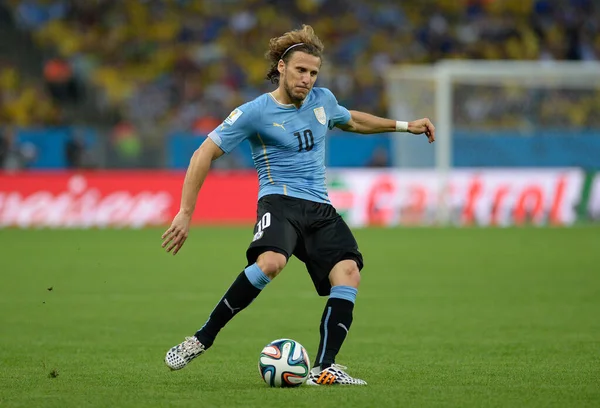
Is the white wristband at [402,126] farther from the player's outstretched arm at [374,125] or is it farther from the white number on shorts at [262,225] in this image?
the white number on shorts at [262,225]

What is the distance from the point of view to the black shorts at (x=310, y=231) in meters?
6.78

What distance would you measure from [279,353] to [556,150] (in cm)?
1918

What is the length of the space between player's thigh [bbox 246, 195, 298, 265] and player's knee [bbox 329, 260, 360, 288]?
306mm

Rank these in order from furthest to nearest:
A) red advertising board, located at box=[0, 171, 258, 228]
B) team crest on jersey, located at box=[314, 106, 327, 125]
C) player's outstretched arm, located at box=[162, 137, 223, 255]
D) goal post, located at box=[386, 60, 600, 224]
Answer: goal post, located at box=[386, 60, 600, 224] < red advertising board, located at box=[0, 171, 258, 228] < team crest on jersey, located at box=[314, 106, 327, 125] < player's outstretched arm, located at box=[162, 137, 223, 255]

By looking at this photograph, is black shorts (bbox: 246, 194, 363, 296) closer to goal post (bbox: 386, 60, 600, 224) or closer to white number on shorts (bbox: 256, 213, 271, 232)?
white number on shorts (bbox: 256, 213, 271, 232)

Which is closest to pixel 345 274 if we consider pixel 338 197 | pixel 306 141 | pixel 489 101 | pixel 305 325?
pixel 306 141

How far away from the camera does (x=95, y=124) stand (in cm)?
2678

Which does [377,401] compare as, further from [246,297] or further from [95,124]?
[95,124]

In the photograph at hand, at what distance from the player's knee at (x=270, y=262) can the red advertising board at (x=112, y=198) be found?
53.4 feet

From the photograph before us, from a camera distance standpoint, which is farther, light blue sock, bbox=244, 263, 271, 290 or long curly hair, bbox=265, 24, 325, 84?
long curly hair, bbox=265, 24, 325, 84

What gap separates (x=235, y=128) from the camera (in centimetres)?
672

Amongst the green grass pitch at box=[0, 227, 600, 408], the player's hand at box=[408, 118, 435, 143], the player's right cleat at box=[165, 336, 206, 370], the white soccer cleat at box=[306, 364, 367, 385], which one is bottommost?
the green grass pitch at box=[0, 227, 600, 408]

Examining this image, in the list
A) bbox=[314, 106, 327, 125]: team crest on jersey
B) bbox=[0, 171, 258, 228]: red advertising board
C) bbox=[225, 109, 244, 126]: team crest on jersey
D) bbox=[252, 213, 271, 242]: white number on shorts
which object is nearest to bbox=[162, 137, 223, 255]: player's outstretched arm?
bbox=[225, 109, 244, 126]: team crest on jersey

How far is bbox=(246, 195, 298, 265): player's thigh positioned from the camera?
667 cm
